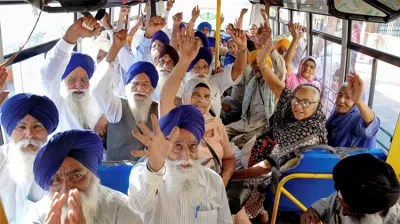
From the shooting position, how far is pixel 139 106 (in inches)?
114

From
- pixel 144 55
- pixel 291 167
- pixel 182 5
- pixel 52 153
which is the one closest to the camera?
pixel 52 153

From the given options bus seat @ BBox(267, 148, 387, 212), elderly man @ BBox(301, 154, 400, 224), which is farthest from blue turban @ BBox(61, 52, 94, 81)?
elderly man @ BBox(301, 154, 400, 224)

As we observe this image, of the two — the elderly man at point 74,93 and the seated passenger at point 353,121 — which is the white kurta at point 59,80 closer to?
the elderly man at point 74,93

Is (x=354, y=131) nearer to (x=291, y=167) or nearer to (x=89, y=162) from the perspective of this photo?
(x=291, y=167)

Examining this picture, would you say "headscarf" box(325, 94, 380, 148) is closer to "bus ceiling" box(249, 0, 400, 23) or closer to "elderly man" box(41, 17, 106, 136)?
"bus ceiling" box(249, 0, 400, 23)

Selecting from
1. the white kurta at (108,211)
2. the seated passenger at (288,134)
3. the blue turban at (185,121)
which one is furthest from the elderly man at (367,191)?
the seated passenger at (288,134)

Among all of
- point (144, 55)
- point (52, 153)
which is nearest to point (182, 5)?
point (144, 55)

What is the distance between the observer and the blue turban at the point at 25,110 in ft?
7.31

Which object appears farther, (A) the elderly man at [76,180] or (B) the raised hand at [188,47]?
(B) the raised hand at [188,47]

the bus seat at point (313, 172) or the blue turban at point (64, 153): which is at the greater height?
the blue turban at point (64, 153)

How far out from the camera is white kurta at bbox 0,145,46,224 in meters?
2.05

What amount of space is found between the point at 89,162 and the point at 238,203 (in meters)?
1.20

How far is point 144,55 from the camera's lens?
14.9 ft

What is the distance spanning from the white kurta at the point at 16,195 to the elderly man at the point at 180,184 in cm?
63
